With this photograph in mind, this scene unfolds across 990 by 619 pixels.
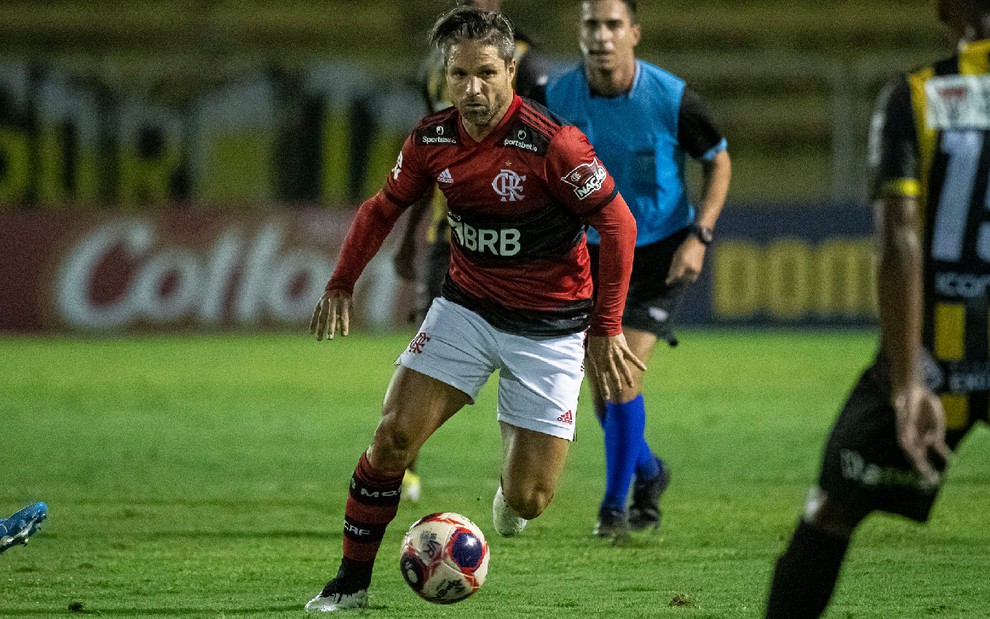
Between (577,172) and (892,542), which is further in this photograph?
(892,542)

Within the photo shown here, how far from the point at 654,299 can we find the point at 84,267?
1224cm

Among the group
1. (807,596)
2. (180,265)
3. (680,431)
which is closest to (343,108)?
(180,265)

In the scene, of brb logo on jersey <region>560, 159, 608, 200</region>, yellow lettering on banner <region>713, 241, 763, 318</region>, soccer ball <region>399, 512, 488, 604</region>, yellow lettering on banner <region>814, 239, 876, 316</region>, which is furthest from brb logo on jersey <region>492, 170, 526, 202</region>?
yellow lettering on banner <region>814, 239, 876, 316</region>

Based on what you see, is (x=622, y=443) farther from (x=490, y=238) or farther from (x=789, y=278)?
(x=789, y=278)

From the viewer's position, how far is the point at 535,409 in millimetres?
5535

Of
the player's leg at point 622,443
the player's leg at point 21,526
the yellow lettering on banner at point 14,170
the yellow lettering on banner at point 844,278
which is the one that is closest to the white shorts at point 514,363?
the player's leg at point 622,443

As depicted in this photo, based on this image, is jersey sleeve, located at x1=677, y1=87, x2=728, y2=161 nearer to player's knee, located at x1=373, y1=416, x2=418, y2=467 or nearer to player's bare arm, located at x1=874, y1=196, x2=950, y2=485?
player's knee, located at x1=373, y1=416, x2=418, y2=467

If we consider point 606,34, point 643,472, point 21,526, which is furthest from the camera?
point 643,472

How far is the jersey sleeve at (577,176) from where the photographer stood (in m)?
5.25

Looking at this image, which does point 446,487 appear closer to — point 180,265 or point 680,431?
point 680,431

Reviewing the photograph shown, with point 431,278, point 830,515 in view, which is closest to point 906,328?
point 830,515

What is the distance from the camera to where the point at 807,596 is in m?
3.96

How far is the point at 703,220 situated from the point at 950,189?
3128 millimetres

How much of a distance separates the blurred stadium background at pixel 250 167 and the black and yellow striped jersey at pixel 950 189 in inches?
579
